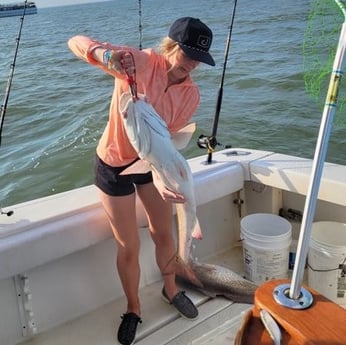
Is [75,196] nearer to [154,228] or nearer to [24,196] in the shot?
[154,228]

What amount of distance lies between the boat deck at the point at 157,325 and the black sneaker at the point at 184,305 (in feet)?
0.12

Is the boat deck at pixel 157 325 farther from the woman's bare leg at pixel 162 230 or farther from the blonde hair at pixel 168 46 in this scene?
the blonde hair at pixel 168 46

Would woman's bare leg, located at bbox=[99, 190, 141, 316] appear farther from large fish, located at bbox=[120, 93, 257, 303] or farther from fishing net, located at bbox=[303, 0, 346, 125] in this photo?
fishing net, located at bbox=[303, 0, 346, 125]

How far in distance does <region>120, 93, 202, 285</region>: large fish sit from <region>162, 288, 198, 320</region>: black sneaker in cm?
72

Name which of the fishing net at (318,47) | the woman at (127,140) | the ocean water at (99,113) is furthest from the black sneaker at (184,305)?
the ocean water at (99,113)

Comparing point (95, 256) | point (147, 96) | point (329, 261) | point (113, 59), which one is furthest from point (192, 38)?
point (329, 261)

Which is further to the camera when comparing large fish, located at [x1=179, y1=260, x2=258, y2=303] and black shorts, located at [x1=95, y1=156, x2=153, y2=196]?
large fish, located at [x1=179, y1=260, x2=258, y2=303]

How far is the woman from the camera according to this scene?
88.6 inches

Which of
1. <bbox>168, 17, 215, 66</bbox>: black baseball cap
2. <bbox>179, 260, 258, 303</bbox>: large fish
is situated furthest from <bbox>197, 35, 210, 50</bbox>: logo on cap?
<bbox>179, 260, 258, 303</bbox>: large fish

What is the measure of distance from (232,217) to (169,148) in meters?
1.89

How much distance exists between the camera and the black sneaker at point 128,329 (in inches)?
112

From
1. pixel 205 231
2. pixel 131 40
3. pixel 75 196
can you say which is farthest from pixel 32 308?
pixel 131 40

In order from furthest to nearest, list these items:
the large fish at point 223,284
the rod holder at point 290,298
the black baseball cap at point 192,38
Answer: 1. the large fish at point 223,284
2. the black baseball cap at point 192,38
3. the rod holder at point 290,298

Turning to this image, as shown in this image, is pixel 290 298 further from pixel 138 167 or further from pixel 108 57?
pixel 108 57
